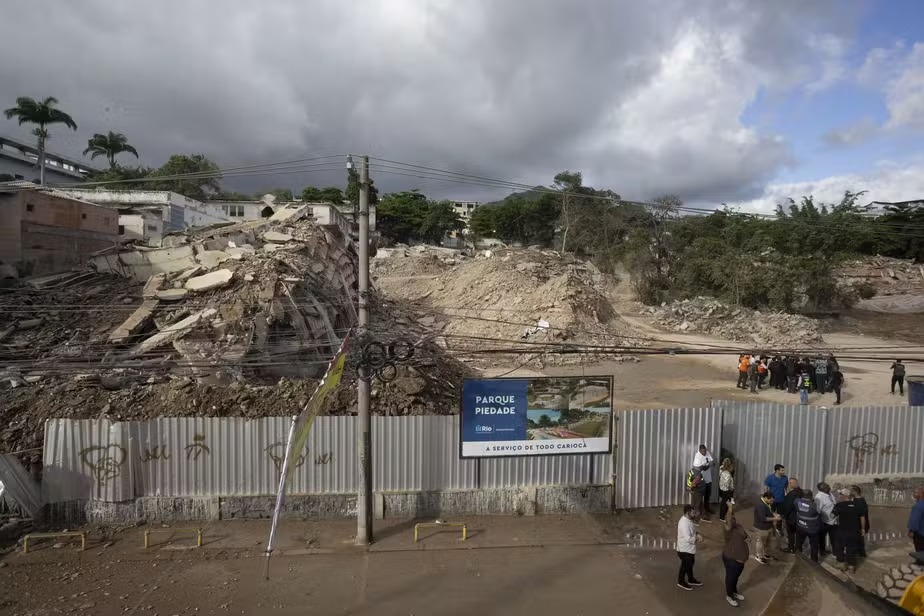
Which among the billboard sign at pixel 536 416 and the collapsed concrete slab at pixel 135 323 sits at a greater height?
the collapsed concrete slab at pixel 135 323

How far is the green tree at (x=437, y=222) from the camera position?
69.2 meters

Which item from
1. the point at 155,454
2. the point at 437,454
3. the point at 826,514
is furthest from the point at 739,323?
the point at 155,454

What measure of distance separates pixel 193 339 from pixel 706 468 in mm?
11736

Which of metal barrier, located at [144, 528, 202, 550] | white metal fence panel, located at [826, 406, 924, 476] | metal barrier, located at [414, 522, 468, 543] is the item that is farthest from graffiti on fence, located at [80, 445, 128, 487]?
white metal fence panel, located at [826, 406, 924, 476]

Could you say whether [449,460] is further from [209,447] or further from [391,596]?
[209,447]

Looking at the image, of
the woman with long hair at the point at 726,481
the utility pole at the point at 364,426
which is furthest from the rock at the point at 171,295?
the woman with long hair at the point at 726,481

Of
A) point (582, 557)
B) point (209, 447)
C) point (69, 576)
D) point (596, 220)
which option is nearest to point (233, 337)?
point (209, 447)

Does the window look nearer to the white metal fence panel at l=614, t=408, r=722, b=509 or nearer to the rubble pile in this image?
the rubble pile

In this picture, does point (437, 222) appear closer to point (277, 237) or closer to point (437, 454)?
point (277, 237)

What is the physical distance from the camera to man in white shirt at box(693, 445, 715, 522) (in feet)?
30.8

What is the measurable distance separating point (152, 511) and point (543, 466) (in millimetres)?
6603

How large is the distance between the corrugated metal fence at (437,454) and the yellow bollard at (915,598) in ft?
17.7

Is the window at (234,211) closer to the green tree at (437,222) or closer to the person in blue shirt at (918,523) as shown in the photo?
the green tree at (437,222)

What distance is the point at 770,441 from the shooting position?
1029cm
